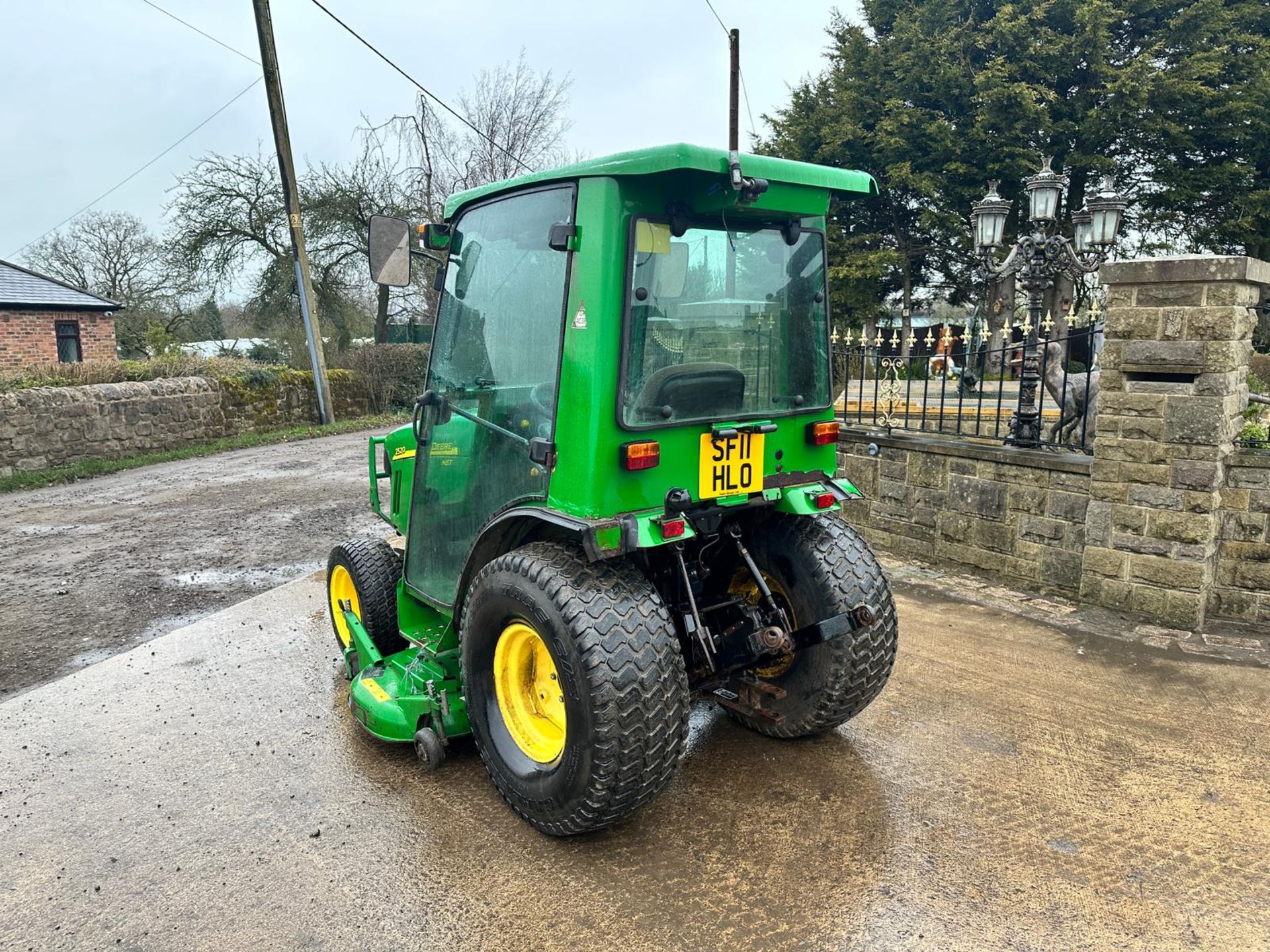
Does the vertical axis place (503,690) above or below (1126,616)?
above

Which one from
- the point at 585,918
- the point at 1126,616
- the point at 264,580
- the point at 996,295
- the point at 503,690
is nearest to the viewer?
the point at 585,918

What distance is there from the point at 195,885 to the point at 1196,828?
3284mm

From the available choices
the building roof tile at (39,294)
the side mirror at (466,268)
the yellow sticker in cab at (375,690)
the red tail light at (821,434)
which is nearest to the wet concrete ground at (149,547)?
the yellow sticker in cab at (375,690)

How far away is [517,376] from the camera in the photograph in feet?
9.70

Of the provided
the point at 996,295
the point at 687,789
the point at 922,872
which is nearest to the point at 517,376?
the point at 687,789

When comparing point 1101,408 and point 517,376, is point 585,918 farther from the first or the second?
point 1101,408

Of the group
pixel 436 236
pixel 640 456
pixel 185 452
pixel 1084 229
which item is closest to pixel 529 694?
pixel 640 456

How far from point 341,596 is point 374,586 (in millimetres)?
519

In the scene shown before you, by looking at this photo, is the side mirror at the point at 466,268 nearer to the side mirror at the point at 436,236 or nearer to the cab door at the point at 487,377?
the cab door at the point at 487,377

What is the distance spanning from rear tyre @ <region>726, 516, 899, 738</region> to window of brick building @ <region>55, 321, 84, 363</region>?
22.1 meters

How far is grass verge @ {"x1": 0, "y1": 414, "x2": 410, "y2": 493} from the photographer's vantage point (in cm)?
1041

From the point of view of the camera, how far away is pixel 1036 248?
22.4ft

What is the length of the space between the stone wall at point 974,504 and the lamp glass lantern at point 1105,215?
4.11 m

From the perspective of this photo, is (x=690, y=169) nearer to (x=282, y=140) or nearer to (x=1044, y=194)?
(x=1044, y=194)
